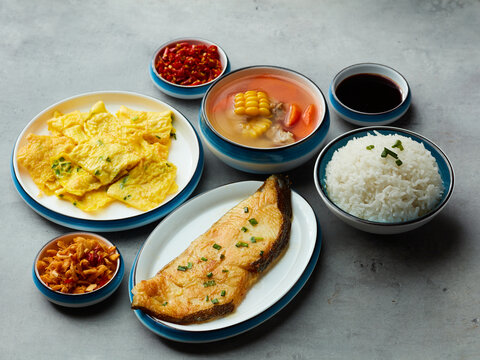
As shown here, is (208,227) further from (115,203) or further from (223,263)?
(115,203)

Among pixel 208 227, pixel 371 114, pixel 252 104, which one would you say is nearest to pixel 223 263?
pixel 208 227

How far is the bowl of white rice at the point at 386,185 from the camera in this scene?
3014mm

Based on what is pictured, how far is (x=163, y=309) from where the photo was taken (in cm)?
283

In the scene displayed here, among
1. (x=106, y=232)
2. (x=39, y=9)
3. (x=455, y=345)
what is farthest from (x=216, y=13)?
(x=455, y=345)

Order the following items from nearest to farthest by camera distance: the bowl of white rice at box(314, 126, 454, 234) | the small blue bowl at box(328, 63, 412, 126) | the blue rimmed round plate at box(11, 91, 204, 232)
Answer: the bowl of white rice at box(314, 126, 454, 234) → the blue rimmed round plate at box(11, 91, 204, 232) → the small blue bowl at box(328, 63, 412, 126)

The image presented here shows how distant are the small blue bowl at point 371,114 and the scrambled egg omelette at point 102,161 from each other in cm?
124

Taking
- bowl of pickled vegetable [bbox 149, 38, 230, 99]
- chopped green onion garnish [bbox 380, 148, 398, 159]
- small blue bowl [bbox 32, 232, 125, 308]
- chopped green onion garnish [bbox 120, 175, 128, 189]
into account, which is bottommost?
small blue bowl [bbox 32, 232, 125, 308]

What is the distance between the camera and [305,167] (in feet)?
12.3

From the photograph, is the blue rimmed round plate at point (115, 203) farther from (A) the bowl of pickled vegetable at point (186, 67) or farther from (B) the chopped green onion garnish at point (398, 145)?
(B) the chopped green onion garnish at point (398, 145)

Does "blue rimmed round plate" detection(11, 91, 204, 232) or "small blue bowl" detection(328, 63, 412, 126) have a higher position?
"small blue bowl" detection(328, 63, 412, 126)

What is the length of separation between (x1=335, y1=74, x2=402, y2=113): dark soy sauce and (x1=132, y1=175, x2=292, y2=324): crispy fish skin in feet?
3.36

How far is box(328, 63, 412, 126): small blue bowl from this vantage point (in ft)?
12.7

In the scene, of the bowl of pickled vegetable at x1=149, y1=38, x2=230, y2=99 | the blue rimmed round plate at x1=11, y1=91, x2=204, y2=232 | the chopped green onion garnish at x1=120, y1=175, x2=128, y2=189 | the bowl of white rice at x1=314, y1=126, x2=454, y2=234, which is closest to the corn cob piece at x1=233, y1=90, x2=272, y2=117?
the blue rimmed round plate at x1=11, y1=91, x2=204, y2=232

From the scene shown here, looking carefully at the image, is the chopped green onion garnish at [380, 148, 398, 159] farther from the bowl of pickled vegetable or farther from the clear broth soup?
the bowl of pickled vegetable
